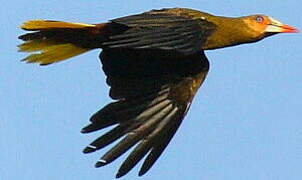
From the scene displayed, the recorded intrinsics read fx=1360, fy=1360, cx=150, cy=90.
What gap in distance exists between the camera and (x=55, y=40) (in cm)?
1351

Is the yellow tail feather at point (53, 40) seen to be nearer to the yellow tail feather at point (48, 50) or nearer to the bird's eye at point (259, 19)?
the yellow tail feather at point (48, 50)

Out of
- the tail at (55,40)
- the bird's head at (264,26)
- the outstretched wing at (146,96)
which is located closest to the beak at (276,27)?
the bird's head at (264,26)

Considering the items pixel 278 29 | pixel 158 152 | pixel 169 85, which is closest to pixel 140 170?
pixel 158 152

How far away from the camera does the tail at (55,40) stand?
43.3ft

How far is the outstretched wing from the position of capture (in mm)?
13258

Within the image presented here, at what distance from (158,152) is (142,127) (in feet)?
1.08

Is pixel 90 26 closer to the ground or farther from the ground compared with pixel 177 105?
farther from the ground

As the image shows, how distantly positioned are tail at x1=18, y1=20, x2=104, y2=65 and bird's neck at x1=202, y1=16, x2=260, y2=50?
1.13m

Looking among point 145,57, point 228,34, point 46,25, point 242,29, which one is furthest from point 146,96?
point 46,25

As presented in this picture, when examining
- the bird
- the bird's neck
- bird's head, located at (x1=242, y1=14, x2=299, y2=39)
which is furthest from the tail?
bird's head, located at (x1=242, y1=14, x2=299, y2=39)

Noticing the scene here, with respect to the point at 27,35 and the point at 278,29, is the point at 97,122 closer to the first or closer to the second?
the point at 27,35

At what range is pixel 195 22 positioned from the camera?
42.8 feet

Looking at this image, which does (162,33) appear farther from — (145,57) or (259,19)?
(259,19)

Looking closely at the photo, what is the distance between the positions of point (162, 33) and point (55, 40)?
141 cm
